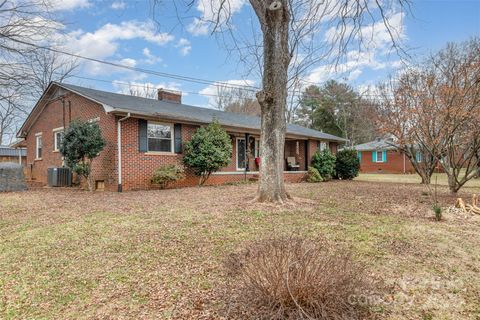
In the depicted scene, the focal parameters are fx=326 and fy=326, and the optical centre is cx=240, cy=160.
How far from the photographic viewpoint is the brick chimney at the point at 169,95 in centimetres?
1784

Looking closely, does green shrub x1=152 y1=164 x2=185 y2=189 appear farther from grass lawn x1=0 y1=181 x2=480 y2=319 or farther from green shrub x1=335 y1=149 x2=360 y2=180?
green shrub x1=335 y1=149 x2=360 y2=180

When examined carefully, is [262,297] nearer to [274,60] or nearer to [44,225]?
[44,225]

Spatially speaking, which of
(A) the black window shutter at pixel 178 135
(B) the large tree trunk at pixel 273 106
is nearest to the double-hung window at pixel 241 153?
(A) the black window shutter at pixel 178 135

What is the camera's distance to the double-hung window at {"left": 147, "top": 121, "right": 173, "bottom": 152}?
12.2m

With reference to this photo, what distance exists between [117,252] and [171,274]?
109cm

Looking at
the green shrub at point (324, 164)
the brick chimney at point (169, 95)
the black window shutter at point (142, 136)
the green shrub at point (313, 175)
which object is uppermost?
the brick chimney at point (169, 95)

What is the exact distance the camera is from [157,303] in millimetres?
2975

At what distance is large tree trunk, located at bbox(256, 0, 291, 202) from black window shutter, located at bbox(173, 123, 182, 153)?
6221 millimetres

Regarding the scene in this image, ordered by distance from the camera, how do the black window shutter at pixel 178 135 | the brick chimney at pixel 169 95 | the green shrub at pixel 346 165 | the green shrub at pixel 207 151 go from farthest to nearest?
1. the green shrub at pixel 346 165
2. the brick chimney at pixel 169 95
3. the black window shutter at pixel 178 135
4. the green shrub at pixel 207 151

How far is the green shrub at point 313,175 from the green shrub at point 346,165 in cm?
209

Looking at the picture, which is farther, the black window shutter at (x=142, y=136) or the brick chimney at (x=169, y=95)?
the brick chimney at (x=169, y=95)

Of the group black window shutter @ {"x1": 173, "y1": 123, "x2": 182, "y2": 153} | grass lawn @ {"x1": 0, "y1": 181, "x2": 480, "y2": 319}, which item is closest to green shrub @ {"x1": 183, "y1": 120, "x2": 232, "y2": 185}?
black window shutter @ {"x1": 173, "y1": 123, "x2": 182, "y2": 153}

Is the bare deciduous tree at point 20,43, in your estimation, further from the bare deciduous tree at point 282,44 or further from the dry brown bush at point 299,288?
the dry brown bush at point 299,288

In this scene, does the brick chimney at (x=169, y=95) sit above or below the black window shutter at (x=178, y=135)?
above
